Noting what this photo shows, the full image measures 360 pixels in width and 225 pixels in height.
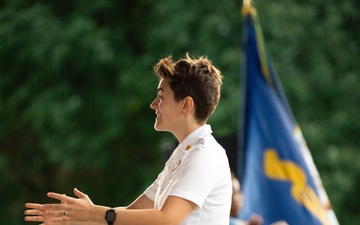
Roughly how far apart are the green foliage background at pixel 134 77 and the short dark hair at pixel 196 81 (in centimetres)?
487

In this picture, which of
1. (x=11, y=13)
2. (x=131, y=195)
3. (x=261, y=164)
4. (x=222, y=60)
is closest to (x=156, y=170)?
(x=131, y=195)

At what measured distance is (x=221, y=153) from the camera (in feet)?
9.45

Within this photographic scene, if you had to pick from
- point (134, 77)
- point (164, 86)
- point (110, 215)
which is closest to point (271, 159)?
point (134, 77)

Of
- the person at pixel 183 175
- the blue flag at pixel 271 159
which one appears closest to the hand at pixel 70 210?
the person at pixel 183 175

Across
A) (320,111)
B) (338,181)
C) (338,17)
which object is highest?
(338,17)

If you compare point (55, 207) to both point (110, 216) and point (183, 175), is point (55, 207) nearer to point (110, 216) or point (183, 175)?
point (110, 216)

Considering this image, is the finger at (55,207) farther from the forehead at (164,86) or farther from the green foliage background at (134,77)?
the green foliage background at (134,77)

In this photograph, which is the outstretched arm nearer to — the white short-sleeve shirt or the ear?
the white short-sleeve shirt

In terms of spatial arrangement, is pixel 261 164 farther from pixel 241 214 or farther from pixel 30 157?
pixel 30 157

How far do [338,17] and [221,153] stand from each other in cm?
586

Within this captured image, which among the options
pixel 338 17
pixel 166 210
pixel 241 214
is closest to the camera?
pixel 166 210

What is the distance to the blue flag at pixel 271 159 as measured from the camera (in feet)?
17.7

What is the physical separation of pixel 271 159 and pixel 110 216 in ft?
9.83

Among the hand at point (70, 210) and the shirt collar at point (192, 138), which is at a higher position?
the shirt collar at point (192, 138)
